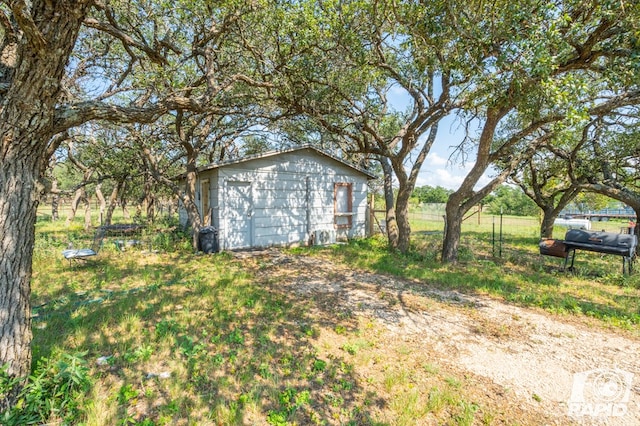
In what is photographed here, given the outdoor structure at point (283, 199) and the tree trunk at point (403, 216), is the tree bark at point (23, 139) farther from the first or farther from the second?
the tree trunk at point (403, 216)

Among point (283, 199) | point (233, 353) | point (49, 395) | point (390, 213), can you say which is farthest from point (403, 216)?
point (49, 395)

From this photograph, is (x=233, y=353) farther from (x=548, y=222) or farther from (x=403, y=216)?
(x=548, y=222)

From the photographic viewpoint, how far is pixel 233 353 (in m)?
3.26

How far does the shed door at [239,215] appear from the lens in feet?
31.0

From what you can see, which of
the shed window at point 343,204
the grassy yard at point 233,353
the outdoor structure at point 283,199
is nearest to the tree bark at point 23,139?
the grassy yard at point 233,353

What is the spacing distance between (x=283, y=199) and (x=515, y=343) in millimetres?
7942

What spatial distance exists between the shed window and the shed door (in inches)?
134

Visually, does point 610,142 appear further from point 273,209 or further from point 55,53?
point 55,53

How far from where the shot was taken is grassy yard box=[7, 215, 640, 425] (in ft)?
7.86

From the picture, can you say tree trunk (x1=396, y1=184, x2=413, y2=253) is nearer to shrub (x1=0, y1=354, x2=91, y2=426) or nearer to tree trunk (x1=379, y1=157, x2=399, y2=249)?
tree trunk (x1=379, y1=157, x2=399, y2=249)

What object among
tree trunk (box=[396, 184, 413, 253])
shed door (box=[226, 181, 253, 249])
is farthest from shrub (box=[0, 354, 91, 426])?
tree trunk (box=[396, 184, 413, 253])

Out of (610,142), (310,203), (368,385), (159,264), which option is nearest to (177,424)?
(368,385)

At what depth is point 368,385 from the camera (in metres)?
2.82

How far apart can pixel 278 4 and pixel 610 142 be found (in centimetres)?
1157
